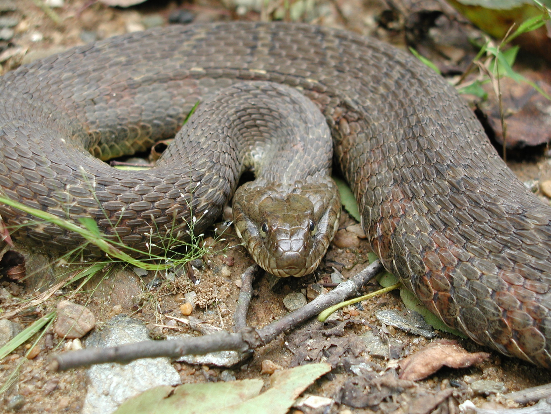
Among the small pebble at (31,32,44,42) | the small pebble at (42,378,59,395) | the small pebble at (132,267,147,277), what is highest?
the small pebble at (31,32,44,42)

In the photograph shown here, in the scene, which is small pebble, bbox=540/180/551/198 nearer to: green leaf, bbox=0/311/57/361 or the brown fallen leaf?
the brown fallen leaf

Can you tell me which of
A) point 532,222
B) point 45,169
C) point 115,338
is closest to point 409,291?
point 532,222

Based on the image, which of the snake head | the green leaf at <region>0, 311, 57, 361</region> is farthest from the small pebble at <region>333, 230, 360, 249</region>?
the green leaf at <region>0, 311, 57, 361</region>

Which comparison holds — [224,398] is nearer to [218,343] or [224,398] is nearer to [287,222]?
[218,343]

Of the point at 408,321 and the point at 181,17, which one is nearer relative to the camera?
the point at 408,321

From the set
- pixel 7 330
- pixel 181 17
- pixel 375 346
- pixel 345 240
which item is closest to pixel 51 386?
pixel 7 330

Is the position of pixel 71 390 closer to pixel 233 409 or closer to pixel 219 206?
pixel 233 409

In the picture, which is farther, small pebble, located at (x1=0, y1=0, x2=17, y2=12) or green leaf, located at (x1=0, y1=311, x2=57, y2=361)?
small pebble, located at (x1=0, y1=0, x2=17, y2=12)
